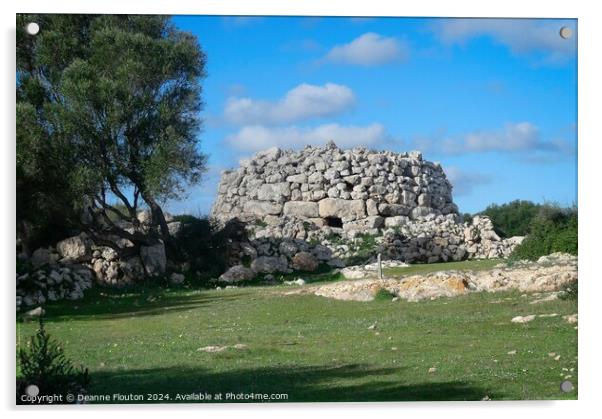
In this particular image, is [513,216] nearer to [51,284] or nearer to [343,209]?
[343,209]

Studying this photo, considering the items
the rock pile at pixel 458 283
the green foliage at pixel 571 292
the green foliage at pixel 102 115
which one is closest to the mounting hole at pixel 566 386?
the green foliage at pixel 571 292

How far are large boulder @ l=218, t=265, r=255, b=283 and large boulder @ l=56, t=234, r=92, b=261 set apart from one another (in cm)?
325

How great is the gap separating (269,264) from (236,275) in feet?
4.10

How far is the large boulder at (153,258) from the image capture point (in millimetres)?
18656

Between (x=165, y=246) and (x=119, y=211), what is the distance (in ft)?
4.44

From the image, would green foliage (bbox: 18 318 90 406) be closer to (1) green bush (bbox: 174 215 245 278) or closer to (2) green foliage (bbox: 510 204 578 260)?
(1) green bush (bbox: 174 215 245 278)

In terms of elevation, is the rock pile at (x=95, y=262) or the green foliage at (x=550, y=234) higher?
the green foliage at (x=550, y=234)

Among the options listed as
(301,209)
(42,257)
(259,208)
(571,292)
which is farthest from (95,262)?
(571,292)

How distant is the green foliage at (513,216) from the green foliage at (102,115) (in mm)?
6813

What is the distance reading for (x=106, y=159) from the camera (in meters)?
18.0

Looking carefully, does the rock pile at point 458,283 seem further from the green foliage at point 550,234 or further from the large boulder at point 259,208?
the large boulder at point 259,208

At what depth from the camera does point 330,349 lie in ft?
41.5

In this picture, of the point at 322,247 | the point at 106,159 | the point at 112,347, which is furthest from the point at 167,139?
the point at 112,347
